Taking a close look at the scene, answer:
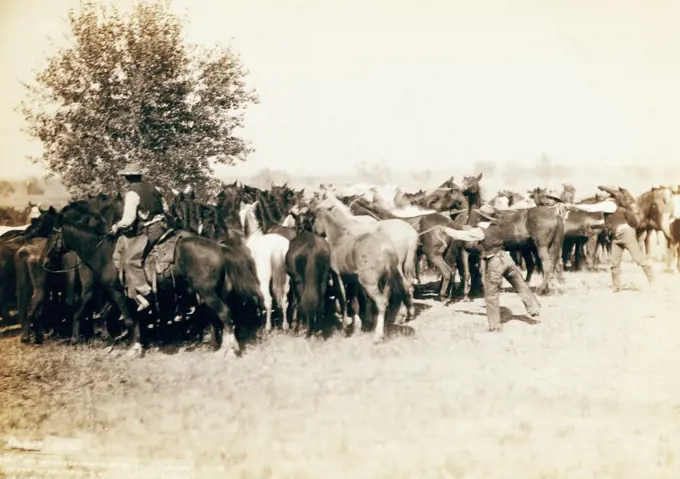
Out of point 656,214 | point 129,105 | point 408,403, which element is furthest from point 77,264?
point 656,214

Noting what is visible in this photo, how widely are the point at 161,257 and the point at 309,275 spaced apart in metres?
1.23

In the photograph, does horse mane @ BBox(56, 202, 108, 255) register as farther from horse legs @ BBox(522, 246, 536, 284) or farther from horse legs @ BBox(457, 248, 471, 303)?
horse legs @ BBox(522, 246, 536, 284)

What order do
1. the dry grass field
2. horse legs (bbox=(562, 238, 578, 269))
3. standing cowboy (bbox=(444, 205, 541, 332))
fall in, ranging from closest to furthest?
the dry grass field
standing cowboy (bbox=(444, 205, 541, 332))
horse legs (bbox=(562, 238, 578, 269))

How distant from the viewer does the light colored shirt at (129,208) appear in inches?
200

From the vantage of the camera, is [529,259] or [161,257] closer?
[161,257]

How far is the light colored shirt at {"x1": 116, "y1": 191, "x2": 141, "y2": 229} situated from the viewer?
5.08 m

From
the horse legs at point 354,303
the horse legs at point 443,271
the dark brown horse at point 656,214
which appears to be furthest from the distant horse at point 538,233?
the horse legs at point 354,303

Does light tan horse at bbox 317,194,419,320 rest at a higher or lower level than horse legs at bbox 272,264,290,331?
higher

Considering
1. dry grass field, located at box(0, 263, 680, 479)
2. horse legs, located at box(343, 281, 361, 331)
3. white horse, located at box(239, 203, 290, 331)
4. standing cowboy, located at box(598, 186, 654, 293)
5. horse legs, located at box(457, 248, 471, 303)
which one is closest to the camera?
dry grass field, located at box(0, 263, 680, 479)

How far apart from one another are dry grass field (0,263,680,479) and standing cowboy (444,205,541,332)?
0.11 metres

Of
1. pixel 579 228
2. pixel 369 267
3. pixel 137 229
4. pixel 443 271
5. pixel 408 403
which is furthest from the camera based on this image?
pixel 443 271

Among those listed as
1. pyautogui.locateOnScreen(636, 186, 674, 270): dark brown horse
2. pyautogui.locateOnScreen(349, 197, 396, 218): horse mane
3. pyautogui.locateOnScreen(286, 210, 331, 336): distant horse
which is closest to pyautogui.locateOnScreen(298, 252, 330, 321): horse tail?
pyautogui.locateOnScreen(286, 210, 331, 336): distant horse

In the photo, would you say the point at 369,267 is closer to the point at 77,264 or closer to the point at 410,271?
the point at 410,271

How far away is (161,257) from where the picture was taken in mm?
5141
